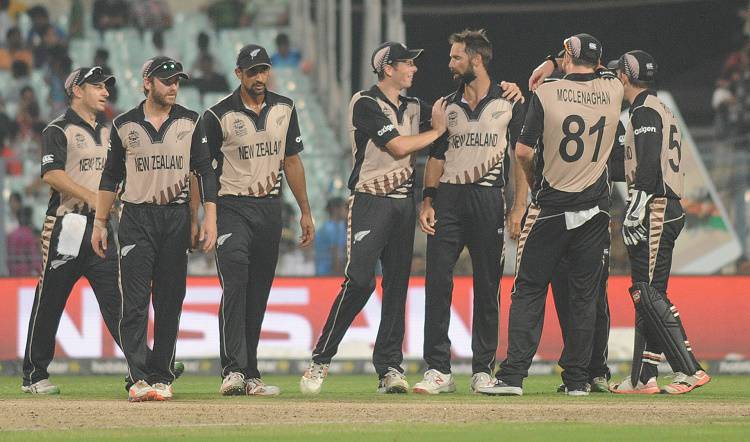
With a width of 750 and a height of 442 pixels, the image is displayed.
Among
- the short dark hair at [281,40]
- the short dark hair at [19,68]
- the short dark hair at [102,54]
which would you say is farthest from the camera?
the short dark hair at [281,40]

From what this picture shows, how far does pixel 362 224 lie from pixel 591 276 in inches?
63.7

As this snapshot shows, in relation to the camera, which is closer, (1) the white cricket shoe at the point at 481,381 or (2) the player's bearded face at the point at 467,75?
(1) the white cricket shoe at the point at 481,381

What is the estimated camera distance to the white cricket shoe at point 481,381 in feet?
32.4

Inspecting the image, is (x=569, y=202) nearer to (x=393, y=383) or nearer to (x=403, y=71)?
(x=403, y=71)

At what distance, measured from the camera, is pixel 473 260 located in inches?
395

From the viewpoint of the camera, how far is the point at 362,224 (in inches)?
391

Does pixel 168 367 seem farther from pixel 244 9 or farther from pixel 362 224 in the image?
pixel 244 9

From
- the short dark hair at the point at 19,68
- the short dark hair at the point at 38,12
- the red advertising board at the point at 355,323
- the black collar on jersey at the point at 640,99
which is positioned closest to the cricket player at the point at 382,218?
the black collar on jersey at the point at 640,99

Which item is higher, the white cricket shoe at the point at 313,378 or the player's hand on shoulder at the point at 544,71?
the player's hand on shoulder at the point at 544,71

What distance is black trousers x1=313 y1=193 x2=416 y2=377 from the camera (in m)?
9.91

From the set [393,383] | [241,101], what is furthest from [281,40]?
[393,383]

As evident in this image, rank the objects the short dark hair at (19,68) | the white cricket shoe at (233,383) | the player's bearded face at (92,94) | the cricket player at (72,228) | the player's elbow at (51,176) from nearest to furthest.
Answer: the white cricket shoe at (233,383), the player's elbow at (51,176), the cricket player at (72,228), the player's bearded face at (92,94), the short dark hair at (19,68)

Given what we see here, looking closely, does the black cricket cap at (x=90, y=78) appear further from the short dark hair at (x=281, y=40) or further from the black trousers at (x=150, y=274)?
the short dark hair at (x=281, y=40)

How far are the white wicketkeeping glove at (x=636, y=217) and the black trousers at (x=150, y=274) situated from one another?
3.04 meters
